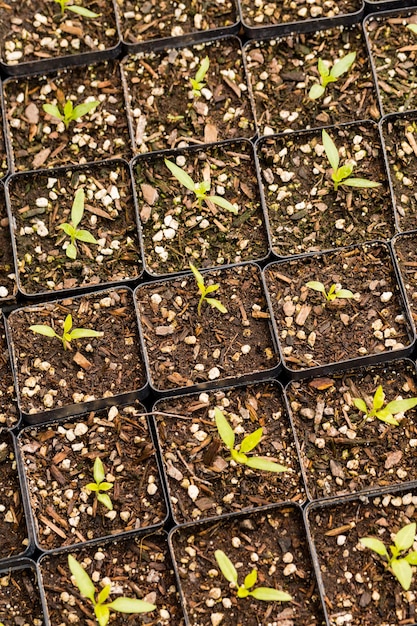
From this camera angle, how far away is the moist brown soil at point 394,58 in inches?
98.0

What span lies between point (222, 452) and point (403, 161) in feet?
3.52

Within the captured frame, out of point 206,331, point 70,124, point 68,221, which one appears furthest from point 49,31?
point 206,331

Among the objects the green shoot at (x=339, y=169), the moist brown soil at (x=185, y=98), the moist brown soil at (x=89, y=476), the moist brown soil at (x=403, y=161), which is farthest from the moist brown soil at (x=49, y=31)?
the moist brown soil at (x=89, y=476)

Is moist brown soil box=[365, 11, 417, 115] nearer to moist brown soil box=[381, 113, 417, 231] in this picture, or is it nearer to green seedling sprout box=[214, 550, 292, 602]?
moist brown soil box=[381, 113, 417, 231]

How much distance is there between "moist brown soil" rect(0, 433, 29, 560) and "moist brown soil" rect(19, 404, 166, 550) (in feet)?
0.12

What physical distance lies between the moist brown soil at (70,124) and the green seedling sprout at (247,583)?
4.17 feet

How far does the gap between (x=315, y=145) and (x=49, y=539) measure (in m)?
1.43

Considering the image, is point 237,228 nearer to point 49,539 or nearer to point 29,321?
point 29,321

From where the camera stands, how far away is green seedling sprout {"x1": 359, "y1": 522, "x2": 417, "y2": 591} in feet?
6.14

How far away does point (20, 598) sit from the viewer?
205 centimetres

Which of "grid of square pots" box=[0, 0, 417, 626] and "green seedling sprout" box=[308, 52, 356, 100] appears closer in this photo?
"grid of square pots" box=[0, 0, 417, 626]

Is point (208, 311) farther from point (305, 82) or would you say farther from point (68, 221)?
point (305, 82)

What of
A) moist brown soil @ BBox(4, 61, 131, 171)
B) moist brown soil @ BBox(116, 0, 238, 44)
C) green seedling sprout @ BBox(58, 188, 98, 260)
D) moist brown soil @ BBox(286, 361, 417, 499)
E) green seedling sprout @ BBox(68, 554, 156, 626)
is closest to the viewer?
green seedling sprout @ BBox(68, 554, 156, 626)

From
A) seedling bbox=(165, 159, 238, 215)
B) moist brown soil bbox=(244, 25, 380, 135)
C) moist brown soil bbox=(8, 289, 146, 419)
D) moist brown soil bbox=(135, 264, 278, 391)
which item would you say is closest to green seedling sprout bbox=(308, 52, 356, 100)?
moist brown soil bbox=(244, 25, 380, 135)
